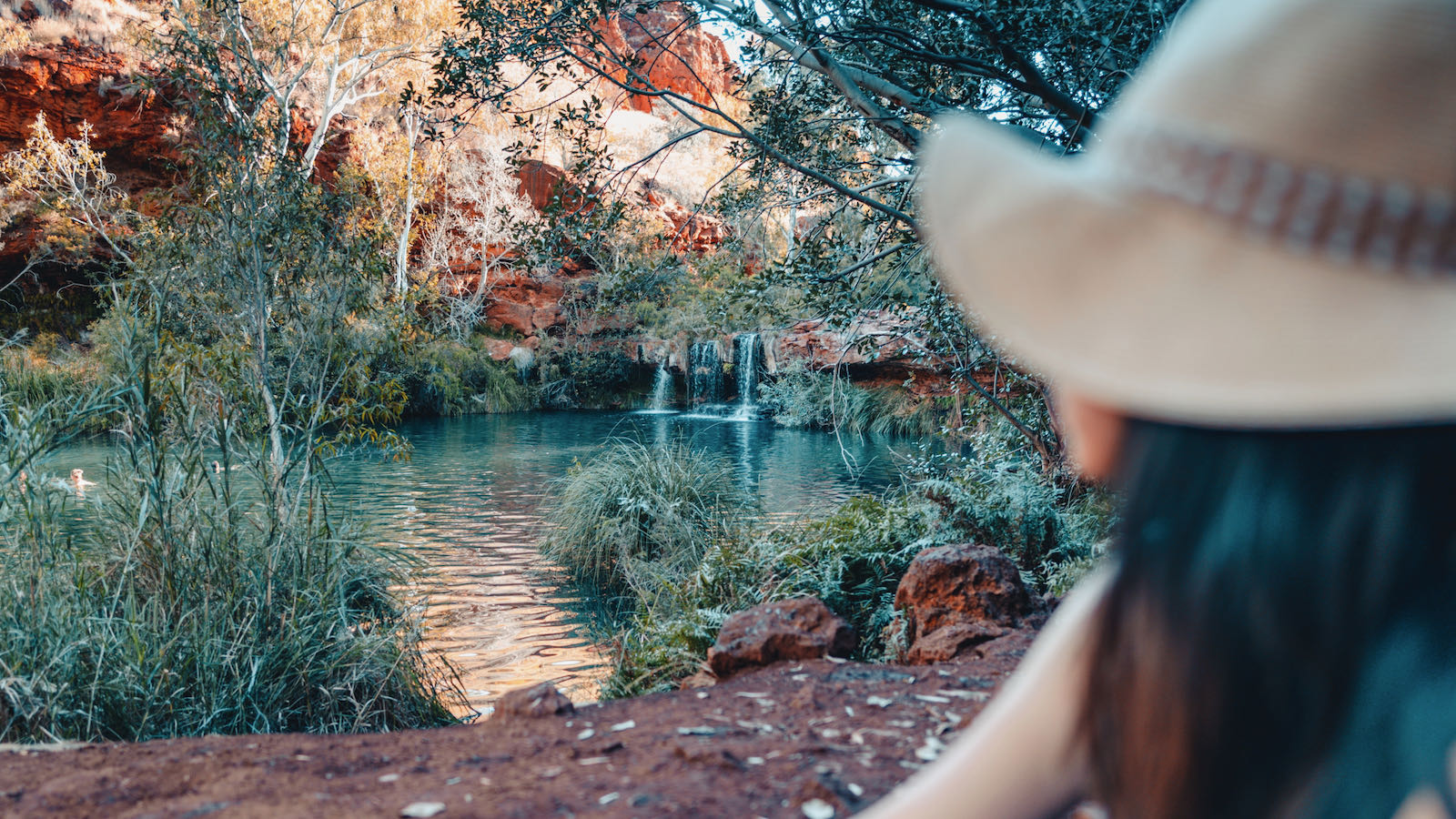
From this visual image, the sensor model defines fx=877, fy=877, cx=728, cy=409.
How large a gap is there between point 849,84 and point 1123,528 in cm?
469

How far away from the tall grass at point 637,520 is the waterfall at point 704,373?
14.8 meters

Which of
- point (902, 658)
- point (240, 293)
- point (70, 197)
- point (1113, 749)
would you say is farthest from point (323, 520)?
point (70, 197)

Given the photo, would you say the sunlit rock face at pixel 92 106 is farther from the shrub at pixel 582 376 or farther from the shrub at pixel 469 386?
the shrub at pixel 469 386

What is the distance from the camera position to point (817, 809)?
7.27 feet

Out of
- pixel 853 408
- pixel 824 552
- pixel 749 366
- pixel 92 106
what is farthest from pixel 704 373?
pixel 824 552

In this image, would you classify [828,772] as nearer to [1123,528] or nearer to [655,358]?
[1123,528]

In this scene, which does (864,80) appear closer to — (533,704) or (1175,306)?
(533,704)

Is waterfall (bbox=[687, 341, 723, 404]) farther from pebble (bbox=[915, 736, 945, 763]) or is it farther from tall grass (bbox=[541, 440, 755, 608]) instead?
pebble (bbox=[915, 736, 945, 763])

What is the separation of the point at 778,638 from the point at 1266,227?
11.8 feet

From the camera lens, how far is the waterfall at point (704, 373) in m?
23.2

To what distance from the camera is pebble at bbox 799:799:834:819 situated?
2.19 metres

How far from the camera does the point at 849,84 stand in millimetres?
4918

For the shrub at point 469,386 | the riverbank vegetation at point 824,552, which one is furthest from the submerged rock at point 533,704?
the shrub at point 469,386

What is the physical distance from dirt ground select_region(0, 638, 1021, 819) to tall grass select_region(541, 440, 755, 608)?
3.82 meters
